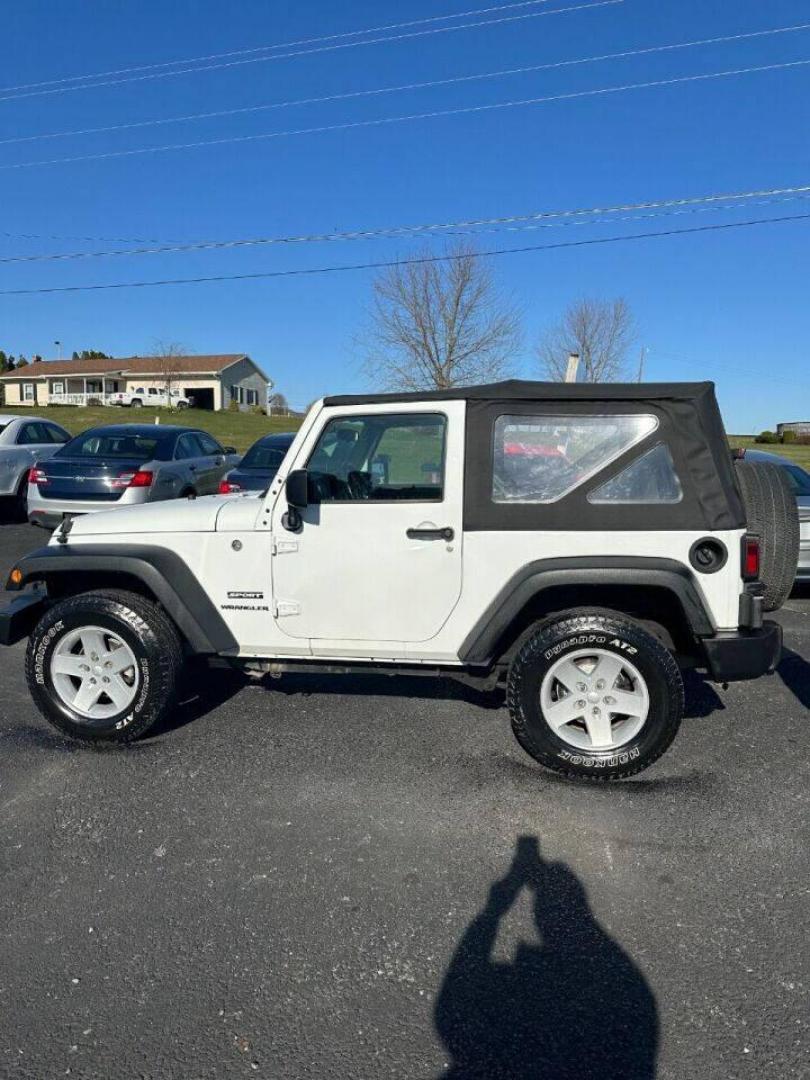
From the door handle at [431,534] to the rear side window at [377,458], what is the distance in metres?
0.18

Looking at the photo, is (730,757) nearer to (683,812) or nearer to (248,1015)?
(683,812)

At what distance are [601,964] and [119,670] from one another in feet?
9.38

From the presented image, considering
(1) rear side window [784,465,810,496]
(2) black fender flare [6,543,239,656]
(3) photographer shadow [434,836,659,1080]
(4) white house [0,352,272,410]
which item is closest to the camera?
(3) photographer shadow [434,836,659,1080]

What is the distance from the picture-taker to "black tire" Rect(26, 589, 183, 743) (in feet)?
13.6

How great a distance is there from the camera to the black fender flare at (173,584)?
165 inches

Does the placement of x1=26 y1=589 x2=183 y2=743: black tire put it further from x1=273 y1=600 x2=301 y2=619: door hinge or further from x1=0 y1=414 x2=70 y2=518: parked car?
x1=0 y1=414 x2=70 y2=518: parked car

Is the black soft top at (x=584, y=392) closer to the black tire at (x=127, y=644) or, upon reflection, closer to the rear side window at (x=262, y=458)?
the black tire at (x=127, y=644)

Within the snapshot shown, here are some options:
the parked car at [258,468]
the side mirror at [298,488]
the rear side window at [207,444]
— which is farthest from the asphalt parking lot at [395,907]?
the rear side window at [207,444]

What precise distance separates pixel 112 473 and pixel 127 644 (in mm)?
6374

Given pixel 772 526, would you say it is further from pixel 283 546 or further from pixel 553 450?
pixel 283 546

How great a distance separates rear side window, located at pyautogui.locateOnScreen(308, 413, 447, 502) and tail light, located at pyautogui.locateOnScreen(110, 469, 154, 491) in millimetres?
6525

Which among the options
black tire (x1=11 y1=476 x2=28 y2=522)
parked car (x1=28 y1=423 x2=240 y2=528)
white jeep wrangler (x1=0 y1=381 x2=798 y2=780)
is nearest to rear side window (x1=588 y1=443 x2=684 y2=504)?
white jeep wrangler (x1=0 y1=381 x2=798 y2=780)

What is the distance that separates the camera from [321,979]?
8.16 feet

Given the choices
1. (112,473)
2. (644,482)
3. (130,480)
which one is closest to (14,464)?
(112,473)
